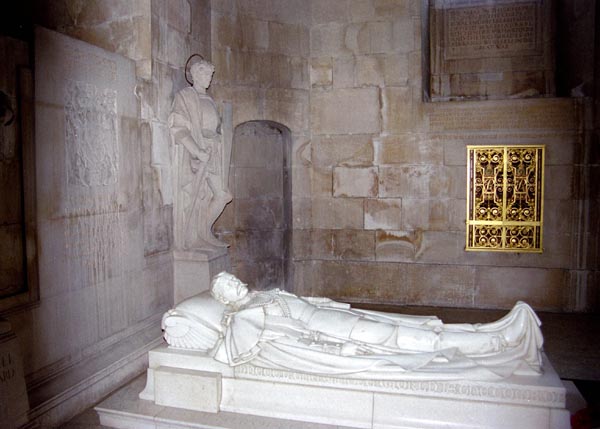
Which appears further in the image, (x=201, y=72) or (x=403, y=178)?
(x=403, y=178)

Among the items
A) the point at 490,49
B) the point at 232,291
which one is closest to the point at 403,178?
the point at 490,49

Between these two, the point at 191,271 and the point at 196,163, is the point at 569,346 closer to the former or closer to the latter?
the point at 191,271

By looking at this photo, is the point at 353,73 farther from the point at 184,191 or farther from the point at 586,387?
the point at 586,387

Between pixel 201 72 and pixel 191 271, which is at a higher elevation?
pixel 201 72

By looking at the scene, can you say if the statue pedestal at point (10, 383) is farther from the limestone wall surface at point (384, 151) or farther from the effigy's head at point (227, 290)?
the limestone wall surface at point (384, 151)

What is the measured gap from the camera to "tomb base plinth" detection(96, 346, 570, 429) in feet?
11.2

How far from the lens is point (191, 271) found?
593 centimetres

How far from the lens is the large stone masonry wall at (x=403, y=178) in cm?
712

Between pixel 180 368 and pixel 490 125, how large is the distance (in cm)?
541

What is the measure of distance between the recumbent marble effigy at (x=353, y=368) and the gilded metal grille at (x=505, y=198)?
3723 mm

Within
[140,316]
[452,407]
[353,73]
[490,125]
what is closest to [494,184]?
[490,125]

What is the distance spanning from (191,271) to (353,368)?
9.47ft

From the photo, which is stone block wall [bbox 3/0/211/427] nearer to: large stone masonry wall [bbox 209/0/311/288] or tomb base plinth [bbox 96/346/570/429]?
tomb base plinth [bbox 96/346/570/429]

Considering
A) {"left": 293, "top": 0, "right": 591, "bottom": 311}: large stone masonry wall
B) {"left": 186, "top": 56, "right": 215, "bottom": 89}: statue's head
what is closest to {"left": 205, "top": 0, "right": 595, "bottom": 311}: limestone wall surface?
{"left": 293, "top": 0, "right": 591, "bottom": 311}: large stone masonry wall
